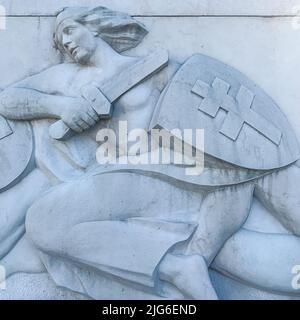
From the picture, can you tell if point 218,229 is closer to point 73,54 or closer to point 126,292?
point 126,292

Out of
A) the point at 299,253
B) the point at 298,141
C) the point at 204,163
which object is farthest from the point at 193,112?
the point at 299,253

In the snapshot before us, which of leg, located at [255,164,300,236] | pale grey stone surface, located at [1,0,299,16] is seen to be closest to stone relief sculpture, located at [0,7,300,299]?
leg, located at [255,164,300,236]

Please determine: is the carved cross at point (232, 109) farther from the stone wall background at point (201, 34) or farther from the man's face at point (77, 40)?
the man's face at point (77, 40)

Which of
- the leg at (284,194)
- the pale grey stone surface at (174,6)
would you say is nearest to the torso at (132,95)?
the pale grey stone surface at (174,6)

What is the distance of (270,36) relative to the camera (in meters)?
3.12

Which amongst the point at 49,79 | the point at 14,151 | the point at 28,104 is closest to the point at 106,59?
the point at 49,79

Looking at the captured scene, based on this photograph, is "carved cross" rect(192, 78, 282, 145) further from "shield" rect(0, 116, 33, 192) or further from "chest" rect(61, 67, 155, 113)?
"shield" rect(0, 116, 33, 192)

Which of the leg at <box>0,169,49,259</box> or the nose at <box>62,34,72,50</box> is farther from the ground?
the nose at <box>62,34,72,50</box>

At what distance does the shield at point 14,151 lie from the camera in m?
2.97

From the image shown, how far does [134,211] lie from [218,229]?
1.10ft

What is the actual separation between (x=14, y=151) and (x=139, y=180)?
0.53 metres

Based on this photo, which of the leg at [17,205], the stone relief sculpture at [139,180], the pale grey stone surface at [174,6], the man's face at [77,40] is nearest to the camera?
the stone relief sculpture at [139,180]

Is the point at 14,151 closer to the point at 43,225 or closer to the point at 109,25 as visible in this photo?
the point at 43,225

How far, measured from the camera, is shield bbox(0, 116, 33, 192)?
2.97 m
